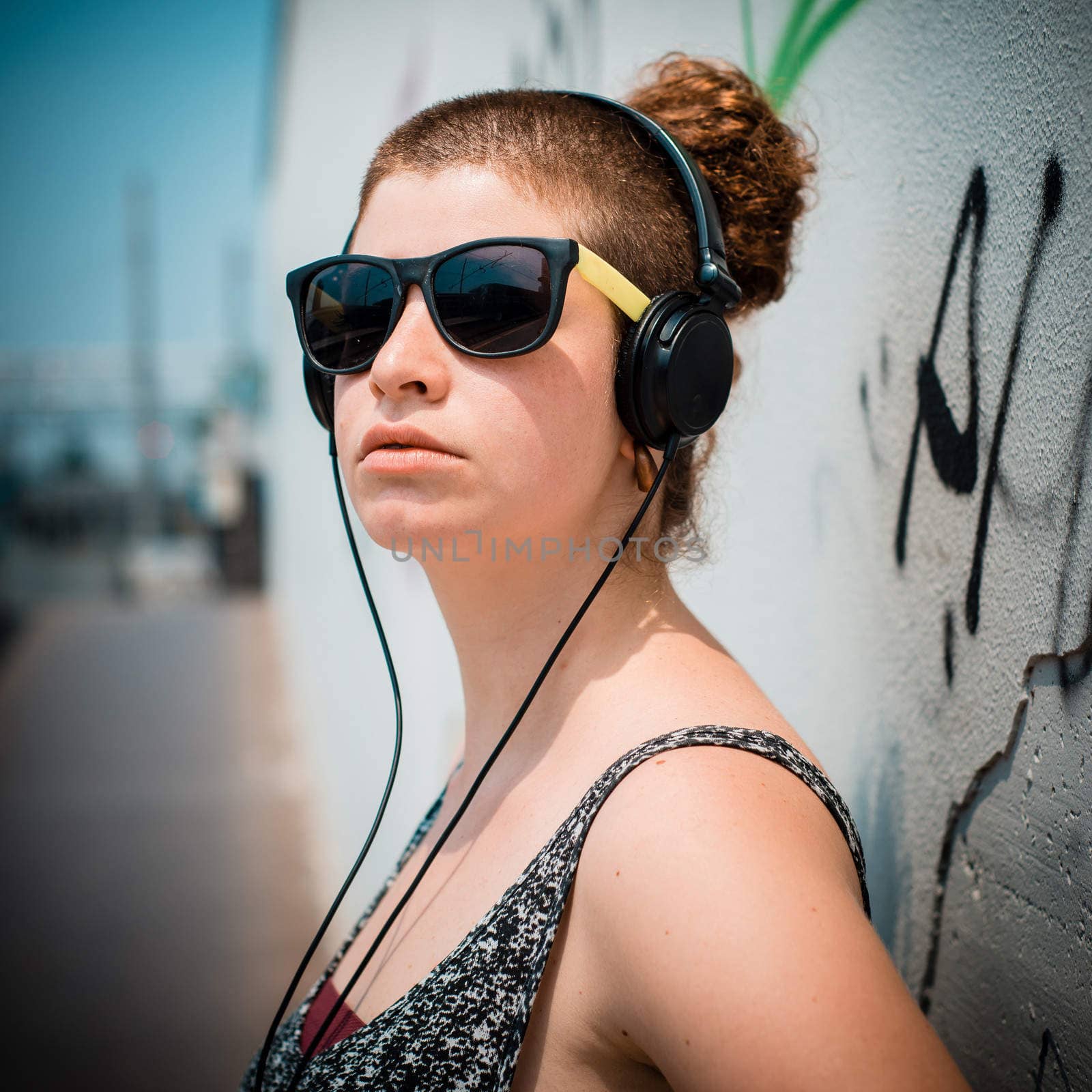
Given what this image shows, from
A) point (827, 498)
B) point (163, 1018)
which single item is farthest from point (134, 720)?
point (827, 498)

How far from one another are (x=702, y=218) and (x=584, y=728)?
0.63 meters

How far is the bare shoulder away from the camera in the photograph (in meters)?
0.70

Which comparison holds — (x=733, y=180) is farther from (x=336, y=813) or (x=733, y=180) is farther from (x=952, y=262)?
(x=336, y=813)

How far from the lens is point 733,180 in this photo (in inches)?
49.3

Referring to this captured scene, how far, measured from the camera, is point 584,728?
112 cm

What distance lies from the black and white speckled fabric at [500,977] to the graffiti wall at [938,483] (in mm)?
263

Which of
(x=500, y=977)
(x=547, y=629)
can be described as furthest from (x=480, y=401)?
(x=500, y=977)

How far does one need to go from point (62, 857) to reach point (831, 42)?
5058mm

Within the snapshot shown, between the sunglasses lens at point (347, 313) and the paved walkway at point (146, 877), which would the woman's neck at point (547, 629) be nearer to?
the sunglasses lens at point (347, 313)

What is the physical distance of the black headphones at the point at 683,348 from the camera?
1076mm

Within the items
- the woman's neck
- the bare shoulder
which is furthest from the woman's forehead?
the bare shoulder

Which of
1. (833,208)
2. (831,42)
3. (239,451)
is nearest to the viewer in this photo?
(831,42)

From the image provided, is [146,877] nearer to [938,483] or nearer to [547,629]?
[547,629]

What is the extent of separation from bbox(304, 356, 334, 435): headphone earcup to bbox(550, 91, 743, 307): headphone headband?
0.56 m
